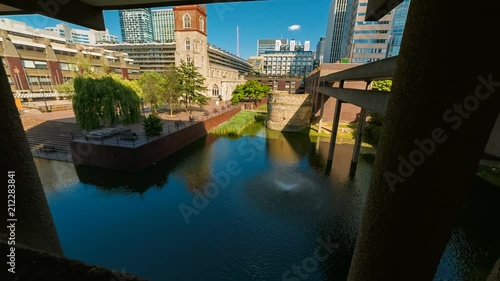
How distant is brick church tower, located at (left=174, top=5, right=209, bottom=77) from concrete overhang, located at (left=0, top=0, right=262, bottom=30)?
126 feet

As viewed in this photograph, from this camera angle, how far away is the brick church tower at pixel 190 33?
136 feet

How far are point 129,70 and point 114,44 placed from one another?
23794mm

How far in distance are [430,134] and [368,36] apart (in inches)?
3002

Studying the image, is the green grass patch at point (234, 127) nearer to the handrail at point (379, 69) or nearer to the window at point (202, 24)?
the handrail at point (379, 69)

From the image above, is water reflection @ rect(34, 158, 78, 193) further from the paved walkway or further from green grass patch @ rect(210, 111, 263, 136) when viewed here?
green grass patch @ rect(210, 111, 263, 136)

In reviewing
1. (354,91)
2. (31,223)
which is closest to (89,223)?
(31,223)

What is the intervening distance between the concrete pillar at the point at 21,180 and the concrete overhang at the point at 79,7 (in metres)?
3.23

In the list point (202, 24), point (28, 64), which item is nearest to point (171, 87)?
point (202, 24)

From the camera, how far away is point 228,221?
977 centimetres

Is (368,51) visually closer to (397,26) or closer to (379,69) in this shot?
(397,26)

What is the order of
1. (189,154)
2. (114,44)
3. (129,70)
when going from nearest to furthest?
(189,154), (129,70), (114,44)

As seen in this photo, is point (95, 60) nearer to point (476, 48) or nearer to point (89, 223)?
point (89, 223)

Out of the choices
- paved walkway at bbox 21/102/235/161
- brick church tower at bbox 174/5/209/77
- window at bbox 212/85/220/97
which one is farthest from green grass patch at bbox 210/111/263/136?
window at bbox 212/85/220/97

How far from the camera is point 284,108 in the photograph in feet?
86.9
